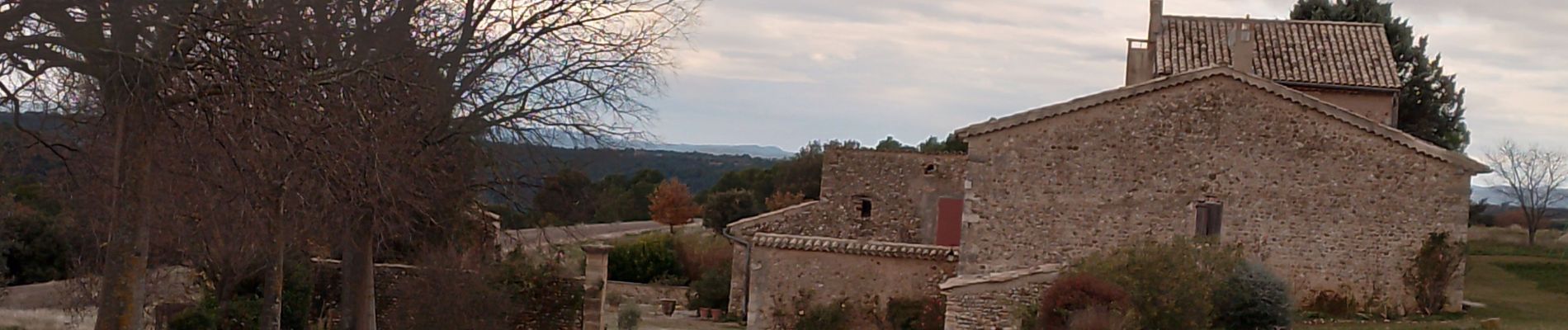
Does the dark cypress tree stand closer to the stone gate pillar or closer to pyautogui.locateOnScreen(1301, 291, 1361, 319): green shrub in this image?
pyautogui.locateOnScreen(1301, 291, 1361, 319): green shrub

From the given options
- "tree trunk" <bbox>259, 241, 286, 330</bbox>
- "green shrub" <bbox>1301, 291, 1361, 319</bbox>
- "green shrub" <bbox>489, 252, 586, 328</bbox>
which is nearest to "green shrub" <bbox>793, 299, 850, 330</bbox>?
"green shrub" <bbox>489, 252, 586, 328</bbox>

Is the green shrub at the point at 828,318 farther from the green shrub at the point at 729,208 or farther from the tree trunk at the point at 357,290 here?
the green shrub at the point at 729,208

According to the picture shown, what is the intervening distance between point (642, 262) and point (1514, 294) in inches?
872

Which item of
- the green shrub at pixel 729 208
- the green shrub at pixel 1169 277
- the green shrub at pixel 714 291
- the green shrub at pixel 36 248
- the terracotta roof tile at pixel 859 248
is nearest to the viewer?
the green shrub at pixel 1169 277

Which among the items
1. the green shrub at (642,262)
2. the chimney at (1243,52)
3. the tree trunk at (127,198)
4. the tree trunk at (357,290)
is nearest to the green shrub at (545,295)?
the tree trunk at (357,290)

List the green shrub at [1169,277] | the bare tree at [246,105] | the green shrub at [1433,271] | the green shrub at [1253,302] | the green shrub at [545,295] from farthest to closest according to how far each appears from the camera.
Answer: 1. the green shrub at [545,295]
2. the green shrub at [1433,271]
3. the green shrub at [1253,302]
4. the green shrub at [1169,277]
5. the bare tree at [246,105]

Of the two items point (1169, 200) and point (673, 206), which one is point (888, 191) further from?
point (673, 206)

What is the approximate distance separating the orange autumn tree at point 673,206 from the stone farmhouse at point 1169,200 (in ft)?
109

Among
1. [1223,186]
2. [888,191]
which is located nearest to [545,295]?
[888,191]

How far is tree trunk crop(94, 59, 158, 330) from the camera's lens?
1083 centimetres

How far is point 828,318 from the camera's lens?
82.7ft

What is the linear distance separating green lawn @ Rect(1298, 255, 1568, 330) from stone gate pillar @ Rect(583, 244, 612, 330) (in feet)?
35.6

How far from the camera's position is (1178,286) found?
19531 millimetres

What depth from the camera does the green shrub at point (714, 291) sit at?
3453 cm
